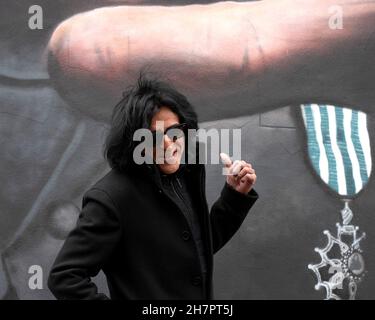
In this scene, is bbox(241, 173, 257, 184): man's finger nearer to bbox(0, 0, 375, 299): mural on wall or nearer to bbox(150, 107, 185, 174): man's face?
bbox(150, 107, 185, 174): man's face

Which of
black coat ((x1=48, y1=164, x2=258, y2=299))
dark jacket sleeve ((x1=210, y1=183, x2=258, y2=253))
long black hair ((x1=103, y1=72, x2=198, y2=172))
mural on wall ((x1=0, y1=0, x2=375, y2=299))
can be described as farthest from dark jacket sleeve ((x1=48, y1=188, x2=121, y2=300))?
mural on wall ((x1=0, y1=0, x2=375, y2=299))

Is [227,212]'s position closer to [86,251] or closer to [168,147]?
[168,147]

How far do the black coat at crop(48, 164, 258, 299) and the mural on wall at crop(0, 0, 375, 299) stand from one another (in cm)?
193

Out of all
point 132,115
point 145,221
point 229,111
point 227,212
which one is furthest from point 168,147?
point 229,111

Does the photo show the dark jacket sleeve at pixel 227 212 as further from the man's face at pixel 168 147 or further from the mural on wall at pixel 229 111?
the mural on wall at pixel 229 111

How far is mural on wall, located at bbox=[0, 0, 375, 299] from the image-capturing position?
430cm

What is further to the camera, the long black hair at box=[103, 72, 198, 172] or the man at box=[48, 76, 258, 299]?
the long black hair at box=[103, 72, 198, 172]

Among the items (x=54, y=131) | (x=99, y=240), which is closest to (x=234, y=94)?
(x=54, y=131)

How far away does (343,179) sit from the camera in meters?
4.33

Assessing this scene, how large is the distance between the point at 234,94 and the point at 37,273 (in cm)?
176

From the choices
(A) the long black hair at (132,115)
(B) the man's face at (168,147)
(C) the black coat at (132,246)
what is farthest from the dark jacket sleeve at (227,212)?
(A) the long black hair at (132,115)

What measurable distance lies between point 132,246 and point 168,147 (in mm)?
385

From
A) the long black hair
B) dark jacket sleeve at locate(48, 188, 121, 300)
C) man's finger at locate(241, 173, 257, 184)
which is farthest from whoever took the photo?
man's finger at locate(241, 173, 257, 184)
